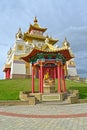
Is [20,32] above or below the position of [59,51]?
above

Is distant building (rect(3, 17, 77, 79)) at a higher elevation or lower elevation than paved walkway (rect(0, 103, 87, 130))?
higher

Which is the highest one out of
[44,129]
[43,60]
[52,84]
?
[43,60]

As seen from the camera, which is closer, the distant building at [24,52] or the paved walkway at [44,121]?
the paved walkway at [44,121]

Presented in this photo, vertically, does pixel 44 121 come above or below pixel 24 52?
below

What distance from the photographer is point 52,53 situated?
20.6 m

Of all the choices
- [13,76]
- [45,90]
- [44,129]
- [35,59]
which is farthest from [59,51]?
[13,76]

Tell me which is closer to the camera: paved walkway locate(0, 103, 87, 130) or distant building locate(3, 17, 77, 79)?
paved walkway locate(0, 103, 87, 130)

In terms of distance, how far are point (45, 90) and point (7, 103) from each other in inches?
245

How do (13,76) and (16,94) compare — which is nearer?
(16,94)

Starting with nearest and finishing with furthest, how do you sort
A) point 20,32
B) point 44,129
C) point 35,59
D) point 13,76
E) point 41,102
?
point 44,129 < point 41,102 < point 35,59 < point 13,76 < point 20,32

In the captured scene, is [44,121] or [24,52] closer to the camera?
[44,121]

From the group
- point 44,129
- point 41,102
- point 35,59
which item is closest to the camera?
point 44,129

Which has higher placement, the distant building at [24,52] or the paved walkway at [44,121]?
the distant building at [24,52]

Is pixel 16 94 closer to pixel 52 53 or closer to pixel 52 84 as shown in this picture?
pixel 52 84
